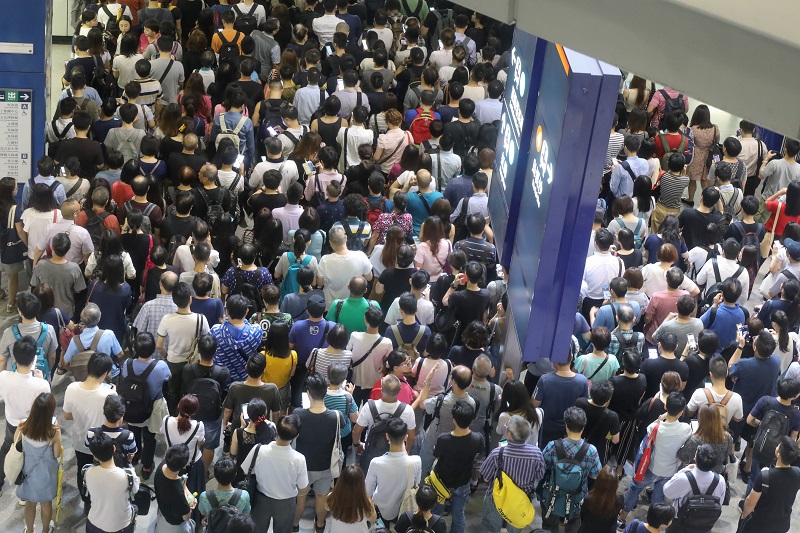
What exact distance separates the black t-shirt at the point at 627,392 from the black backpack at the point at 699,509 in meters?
0.96

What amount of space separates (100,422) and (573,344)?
11.7 feet

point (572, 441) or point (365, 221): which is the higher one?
point (365, 221)

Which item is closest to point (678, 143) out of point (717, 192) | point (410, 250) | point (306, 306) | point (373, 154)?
point (717, 192)

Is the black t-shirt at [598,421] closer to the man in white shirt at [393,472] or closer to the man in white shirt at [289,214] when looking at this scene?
the man in white shirt at [393,472]

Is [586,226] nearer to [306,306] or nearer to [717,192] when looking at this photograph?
[306,306]

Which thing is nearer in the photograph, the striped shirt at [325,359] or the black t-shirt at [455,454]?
the black t-shirt at [455,454]

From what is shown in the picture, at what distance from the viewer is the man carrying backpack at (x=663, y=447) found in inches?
321

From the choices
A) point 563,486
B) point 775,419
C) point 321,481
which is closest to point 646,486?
point 563,486

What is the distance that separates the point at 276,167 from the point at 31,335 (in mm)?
3197

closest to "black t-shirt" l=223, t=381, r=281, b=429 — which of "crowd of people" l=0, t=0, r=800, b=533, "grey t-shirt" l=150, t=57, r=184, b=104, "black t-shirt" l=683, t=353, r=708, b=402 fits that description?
"crowd of people" l=0, t=0, r=800, b=533

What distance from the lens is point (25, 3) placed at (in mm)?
11172

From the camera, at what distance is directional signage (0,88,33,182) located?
11305mm

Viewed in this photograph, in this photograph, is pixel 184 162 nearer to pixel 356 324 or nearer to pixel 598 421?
pixel 356 324

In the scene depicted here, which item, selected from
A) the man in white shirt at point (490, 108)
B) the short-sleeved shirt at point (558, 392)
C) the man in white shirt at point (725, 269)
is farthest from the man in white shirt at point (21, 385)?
the man in white shirt at point (490, 108)
